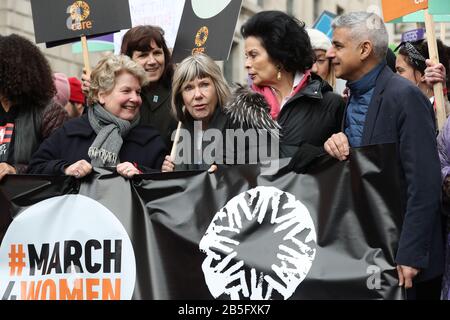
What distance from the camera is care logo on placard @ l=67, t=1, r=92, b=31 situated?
645 centimetres

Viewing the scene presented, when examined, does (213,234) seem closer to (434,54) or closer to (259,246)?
(259,246)

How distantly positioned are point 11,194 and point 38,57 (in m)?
1.12

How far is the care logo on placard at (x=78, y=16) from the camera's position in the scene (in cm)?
645

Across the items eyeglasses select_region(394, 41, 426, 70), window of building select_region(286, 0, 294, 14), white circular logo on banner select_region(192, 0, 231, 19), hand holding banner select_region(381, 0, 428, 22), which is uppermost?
window of building select_region(286, 0, 294, 14)

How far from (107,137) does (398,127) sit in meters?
1.82

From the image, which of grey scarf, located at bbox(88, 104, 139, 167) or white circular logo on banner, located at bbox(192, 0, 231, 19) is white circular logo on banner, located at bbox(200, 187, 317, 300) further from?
white circular logo on banner, located at bbox(192, 0, 231, 19)

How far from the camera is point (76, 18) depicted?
21.2 feet

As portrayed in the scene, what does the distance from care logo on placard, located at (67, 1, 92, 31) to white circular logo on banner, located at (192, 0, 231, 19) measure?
0.73 metres

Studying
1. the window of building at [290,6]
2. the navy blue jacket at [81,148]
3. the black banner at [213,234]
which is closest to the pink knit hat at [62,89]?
the navy blue jacket at [81,148]

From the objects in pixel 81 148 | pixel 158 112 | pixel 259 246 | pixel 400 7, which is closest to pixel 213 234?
pixel 259 246

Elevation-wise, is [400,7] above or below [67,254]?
above

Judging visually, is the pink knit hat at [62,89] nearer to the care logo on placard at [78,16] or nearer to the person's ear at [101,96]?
the care logo on placard at [78,16]

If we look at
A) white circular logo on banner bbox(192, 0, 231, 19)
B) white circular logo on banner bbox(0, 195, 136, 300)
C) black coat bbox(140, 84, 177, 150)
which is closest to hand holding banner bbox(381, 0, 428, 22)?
white circular logo on banner bbox(192, 0, 231, 19)

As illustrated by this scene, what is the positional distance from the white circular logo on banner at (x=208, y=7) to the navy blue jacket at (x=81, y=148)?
1018mm
